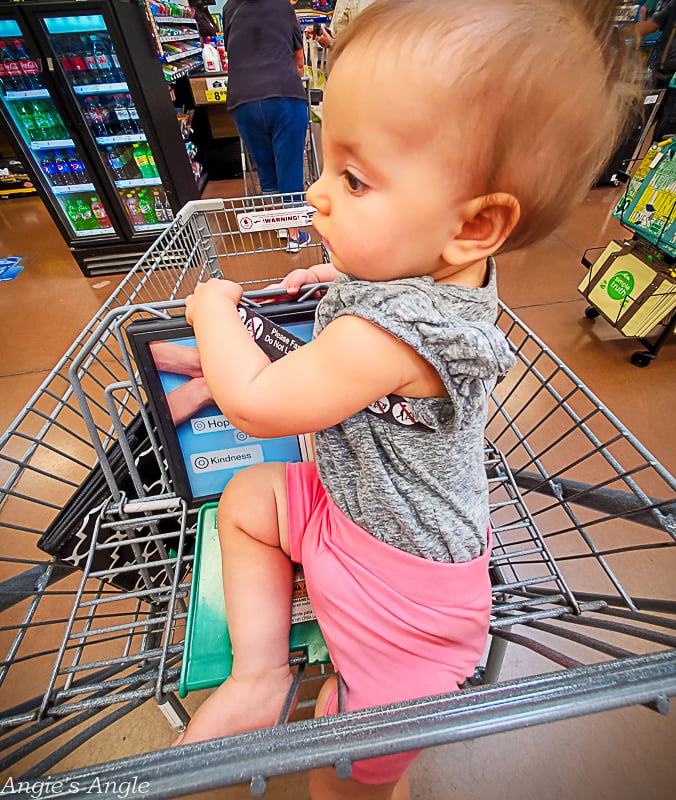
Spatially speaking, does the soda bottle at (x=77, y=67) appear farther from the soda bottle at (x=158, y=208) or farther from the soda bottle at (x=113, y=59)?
the soda bottle at (x=158, y=208)

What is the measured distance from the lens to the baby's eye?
1.34ft

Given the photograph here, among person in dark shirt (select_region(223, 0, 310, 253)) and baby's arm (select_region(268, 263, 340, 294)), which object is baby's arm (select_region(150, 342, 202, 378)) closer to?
baby's arm (select_region(268, 263, 340, 294))

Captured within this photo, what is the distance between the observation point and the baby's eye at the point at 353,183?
407 millimetres

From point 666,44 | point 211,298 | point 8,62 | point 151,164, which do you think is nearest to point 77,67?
point 8,62

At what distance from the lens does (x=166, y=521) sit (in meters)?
0.84

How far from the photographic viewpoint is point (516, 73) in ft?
1.11

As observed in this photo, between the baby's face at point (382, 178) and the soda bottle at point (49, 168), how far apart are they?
2.96m

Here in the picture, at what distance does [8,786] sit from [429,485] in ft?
1.49

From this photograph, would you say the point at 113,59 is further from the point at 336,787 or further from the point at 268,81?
the point at 336,787

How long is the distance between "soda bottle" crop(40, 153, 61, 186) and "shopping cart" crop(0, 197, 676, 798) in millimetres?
1607

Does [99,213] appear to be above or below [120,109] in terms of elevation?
below

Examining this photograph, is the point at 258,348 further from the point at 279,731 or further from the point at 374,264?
the point at 279,731

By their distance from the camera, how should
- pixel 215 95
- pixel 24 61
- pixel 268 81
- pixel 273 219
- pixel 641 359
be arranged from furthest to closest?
1. pixel 215 95
2. pixel 24 61
3. pixel 268 81
4. pixel 641 359
5. pixel 273 219

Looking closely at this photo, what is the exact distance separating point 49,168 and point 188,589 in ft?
9.60
